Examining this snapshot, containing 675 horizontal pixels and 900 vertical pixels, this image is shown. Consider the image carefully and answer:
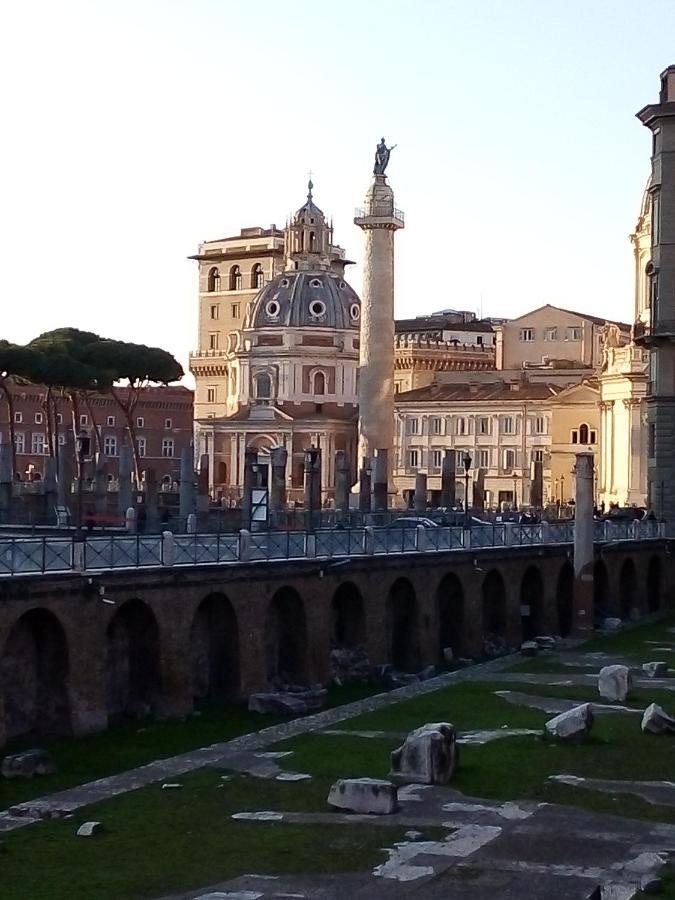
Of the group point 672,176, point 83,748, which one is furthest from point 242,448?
point 83,748

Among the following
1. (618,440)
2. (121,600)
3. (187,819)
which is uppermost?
(618,440)

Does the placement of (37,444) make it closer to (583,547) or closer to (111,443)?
(111,443)

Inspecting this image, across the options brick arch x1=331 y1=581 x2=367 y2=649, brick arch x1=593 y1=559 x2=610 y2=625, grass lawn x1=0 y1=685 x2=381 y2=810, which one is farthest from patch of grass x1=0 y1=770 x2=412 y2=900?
brick arch x1=593 y1=559 x2=610 y2=625

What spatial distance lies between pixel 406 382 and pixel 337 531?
84.8 m

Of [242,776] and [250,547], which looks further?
[250,547]

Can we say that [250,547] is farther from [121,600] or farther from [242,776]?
[242,776]

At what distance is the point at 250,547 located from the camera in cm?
3222

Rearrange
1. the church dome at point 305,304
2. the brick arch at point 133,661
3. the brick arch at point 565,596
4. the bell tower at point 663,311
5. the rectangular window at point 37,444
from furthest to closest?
the rectangular window at point 37,444 < the church dome at point 305,304 < the bell tower at point 663,311 < the brick arch at point 565,596 < the brick arch at point 133,661

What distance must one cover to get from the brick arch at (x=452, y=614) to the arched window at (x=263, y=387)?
79.2m

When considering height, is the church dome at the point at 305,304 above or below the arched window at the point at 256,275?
below

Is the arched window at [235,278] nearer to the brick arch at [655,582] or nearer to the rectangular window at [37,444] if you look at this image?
the rectangular window at [37,444]

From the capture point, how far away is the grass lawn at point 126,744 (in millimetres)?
23547

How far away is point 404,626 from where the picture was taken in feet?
128

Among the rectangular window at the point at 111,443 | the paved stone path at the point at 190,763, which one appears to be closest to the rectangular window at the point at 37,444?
the rectangular window at the point at 111,443
